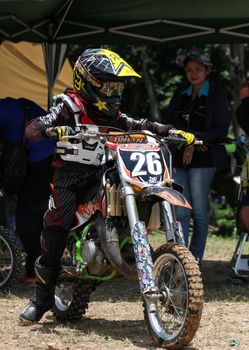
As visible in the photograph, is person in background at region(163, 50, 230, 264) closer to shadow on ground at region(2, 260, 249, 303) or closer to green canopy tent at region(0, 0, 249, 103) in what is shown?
shadow on ground at region(2, 260, 249, 303)

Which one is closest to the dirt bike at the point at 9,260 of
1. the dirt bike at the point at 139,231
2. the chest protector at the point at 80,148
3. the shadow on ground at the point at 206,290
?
the shadow on ground at the point at 206,290

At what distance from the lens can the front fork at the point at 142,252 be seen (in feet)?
15.3

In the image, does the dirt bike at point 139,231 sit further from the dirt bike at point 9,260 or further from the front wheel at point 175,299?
the dirt bike at point 9,260

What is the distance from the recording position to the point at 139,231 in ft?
15.6

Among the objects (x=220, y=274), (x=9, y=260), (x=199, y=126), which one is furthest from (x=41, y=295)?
(x=220, y=274)

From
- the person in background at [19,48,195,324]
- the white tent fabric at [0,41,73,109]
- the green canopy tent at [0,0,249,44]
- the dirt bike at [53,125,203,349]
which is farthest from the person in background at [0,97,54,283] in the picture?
the white tent fabric at [0,41,73,109]

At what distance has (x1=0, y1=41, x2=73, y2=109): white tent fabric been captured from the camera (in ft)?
35.9

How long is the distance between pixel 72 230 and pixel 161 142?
827 mm

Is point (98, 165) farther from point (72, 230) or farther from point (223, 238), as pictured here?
point (223, 238)

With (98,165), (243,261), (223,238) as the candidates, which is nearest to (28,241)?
(243,261)

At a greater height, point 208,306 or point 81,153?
point 81,153

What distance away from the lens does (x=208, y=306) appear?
6340mm

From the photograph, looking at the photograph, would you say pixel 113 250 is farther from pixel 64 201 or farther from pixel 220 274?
pixel 220 274

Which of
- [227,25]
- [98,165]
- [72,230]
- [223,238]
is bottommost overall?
[223,238]
